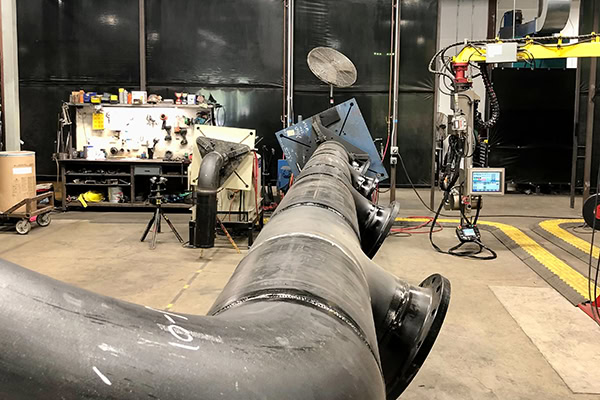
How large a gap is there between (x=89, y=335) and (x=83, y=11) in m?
9.67

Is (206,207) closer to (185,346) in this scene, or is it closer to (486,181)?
(486,181)

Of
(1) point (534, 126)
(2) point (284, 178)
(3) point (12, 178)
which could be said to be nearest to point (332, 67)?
(2) point (284, 178)

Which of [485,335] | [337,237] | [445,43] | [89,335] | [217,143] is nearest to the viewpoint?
[89,335]

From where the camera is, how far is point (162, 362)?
49 cm

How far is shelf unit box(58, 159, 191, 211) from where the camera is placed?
742 cm

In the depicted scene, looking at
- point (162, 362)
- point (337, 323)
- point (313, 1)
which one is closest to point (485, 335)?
point (337, 323)

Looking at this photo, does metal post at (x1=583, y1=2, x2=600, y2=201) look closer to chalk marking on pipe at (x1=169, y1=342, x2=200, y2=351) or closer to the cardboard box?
the cardboard box

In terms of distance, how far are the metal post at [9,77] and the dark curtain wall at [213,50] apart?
200 centimetres

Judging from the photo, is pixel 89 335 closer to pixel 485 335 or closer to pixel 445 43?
pixel 485 335

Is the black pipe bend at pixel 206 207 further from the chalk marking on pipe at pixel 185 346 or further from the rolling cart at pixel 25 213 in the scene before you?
the chalk marking on pipe at pixel 185 346

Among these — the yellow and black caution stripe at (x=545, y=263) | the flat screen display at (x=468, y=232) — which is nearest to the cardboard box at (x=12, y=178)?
the flat screen display at (x=468, y=232)

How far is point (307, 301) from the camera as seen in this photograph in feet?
2.55

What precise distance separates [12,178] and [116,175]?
168 cm

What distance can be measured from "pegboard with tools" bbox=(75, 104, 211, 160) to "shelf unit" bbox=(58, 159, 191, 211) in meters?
0.19
